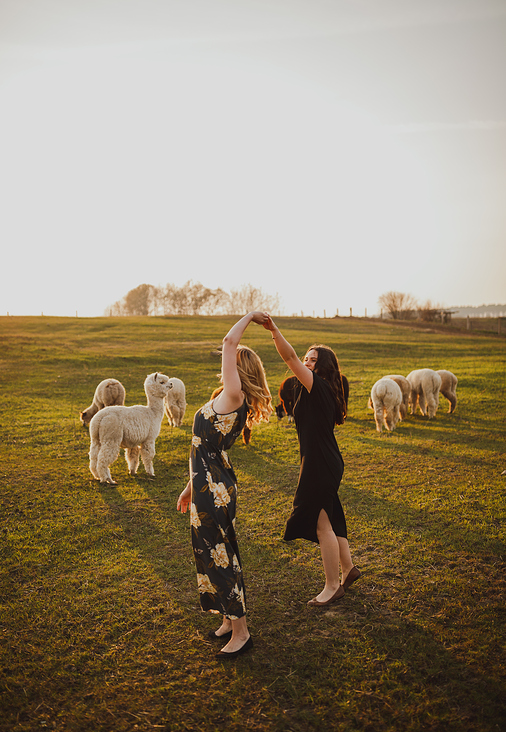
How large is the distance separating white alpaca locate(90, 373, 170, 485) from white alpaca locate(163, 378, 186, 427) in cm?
360

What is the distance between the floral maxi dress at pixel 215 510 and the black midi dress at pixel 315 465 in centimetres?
75

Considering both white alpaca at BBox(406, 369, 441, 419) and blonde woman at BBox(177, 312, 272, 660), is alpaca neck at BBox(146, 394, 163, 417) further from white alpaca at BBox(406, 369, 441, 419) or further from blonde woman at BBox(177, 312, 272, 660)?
white alpaca at BBox(406, 369, 441, 419)

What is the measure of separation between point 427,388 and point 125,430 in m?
8.72

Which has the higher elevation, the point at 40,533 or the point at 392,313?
the point at 392,313

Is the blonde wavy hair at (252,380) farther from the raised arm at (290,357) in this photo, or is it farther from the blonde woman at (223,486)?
the raised arm at (290,357)

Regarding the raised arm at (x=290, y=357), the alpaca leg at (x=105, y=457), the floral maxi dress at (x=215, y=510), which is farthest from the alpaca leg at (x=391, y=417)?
the floral maxi dress at (x=215, y=510)

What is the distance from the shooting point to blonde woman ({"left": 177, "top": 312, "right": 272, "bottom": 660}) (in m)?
3.29

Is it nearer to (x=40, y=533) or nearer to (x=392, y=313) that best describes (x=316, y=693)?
(x=40, y=533)

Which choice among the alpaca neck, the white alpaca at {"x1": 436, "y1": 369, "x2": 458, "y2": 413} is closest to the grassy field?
the alpaca neck

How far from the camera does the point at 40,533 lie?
5.77 m

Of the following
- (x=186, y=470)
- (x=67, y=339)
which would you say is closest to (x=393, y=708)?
(x=186, y=470)

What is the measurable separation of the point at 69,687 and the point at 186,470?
5.24 metres

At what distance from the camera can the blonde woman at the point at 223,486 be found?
3293 mm

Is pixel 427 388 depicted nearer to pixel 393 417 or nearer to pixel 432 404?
pixel 432 404
